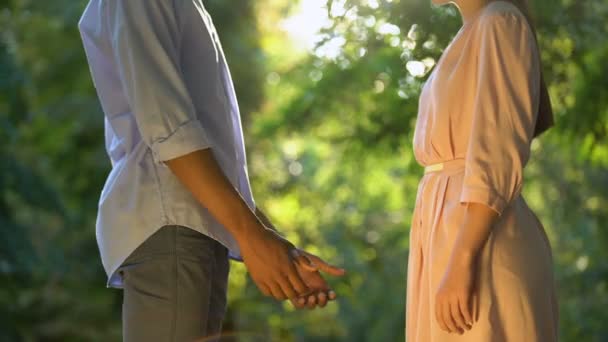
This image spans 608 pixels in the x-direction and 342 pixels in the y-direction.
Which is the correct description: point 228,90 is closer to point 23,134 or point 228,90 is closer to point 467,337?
point 467,337

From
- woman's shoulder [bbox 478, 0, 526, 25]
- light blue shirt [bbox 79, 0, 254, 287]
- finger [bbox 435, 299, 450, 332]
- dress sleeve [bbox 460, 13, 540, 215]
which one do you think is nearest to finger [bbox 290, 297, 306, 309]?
light blue shirt [bbox 79, 0, 254, 287]

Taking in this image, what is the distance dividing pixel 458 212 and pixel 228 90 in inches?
21.5

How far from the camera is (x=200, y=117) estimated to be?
2221 millimetres

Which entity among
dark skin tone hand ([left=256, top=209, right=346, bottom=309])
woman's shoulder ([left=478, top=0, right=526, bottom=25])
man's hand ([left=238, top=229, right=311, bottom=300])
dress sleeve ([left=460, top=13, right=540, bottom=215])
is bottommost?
dark skin tone hand ([left=256, top=209, right=346, bottom=309])

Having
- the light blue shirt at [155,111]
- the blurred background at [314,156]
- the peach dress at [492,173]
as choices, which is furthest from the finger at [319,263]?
the blurred background at [314,156]

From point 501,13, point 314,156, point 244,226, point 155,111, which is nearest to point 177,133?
point 155,111

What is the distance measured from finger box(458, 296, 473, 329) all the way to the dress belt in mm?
304

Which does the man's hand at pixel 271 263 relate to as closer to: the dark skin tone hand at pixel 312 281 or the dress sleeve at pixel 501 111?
the dark skin tone hand at pixel 312 281

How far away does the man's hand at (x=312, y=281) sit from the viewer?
214 centimetres

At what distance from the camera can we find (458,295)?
7.22 ft

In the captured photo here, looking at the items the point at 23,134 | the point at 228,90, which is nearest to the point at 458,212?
the point at 228,90

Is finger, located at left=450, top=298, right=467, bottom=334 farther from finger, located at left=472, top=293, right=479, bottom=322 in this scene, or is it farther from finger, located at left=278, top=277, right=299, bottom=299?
finger, located at left=278, top=277, right=299, bottom=299

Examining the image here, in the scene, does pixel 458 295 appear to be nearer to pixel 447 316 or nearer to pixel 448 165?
pixel 447 316

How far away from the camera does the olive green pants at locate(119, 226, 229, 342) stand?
205 centimetres
